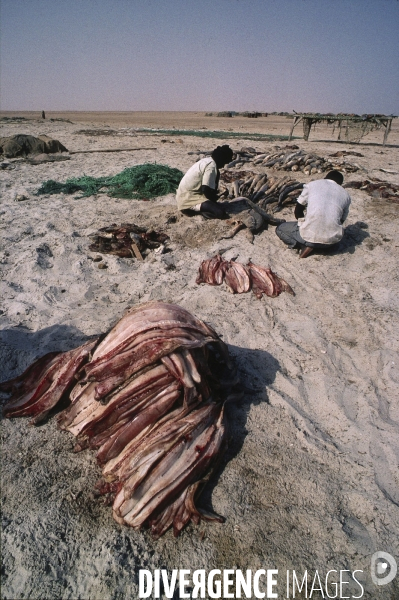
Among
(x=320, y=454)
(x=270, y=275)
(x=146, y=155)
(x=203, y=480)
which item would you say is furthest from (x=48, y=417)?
(x=146, y=155)

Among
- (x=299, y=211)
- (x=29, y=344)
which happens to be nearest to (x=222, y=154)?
(x=299, y=211)

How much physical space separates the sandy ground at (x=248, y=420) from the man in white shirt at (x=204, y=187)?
2.03 ft

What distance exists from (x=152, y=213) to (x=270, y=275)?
3.46 meters

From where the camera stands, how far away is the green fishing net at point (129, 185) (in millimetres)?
8475

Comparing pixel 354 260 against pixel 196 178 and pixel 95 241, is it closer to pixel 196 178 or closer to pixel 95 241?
pixel 196 178

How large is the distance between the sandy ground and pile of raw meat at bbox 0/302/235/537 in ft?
0.54

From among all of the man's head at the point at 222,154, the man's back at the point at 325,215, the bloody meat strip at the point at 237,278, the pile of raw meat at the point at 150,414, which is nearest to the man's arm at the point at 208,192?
the man's head at the point at 222,154

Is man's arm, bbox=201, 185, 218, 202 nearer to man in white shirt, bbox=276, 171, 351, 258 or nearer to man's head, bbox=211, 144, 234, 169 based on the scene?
man's head, bbox=211, 144, 234, 169

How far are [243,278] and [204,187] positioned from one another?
2.78 meters

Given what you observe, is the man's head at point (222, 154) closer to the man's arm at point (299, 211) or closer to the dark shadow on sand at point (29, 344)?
the man's arm at point (299, 211)

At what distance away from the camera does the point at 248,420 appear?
9.81ft

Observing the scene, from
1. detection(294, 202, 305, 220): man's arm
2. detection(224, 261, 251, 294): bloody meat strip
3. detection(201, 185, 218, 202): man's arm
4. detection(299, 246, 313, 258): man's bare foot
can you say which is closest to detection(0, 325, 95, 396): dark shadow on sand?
detection(224, 261, 251, 294): bloody meat strip

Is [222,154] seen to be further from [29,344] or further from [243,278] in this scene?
[29,344]

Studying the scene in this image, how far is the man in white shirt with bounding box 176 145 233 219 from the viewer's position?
684 cm
